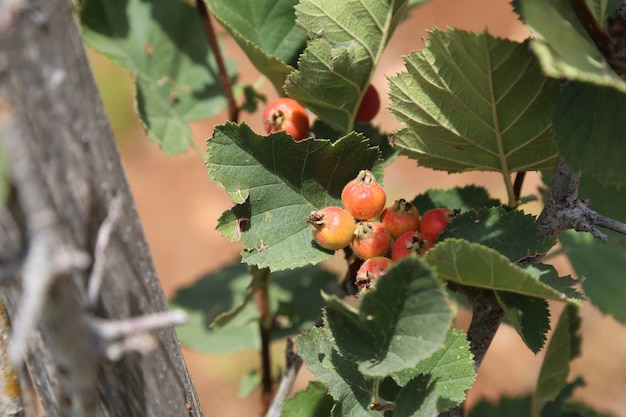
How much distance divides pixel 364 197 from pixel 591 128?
1.02 feet

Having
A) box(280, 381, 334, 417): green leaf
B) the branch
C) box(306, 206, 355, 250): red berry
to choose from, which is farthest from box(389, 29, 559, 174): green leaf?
box(280, 381, 334, 417): green leaf

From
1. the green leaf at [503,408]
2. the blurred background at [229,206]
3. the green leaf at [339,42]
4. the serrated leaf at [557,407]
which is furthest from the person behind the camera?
the blurred background at [229,206]

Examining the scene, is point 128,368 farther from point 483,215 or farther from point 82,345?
point 483,215

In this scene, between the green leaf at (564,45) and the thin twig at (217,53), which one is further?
the thin twig at (217,53)

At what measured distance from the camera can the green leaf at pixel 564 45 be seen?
0.72 m

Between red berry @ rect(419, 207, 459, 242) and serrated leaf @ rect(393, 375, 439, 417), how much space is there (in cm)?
21

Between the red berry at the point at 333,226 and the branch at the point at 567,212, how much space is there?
0.93ft

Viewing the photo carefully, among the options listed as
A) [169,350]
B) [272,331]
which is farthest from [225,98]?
[169,350]

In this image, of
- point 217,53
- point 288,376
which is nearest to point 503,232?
point 288,376

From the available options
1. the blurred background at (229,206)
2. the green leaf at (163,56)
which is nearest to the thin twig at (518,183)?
the green leaf at (163,56)

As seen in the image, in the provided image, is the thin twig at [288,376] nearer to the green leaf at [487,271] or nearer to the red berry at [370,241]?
the red berry at [370,241]

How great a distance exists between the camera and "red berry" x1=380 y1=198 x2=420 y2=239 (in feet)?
3.35

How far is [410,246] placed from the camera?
3.10ft

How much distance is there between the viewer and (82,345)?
2.09 ft
